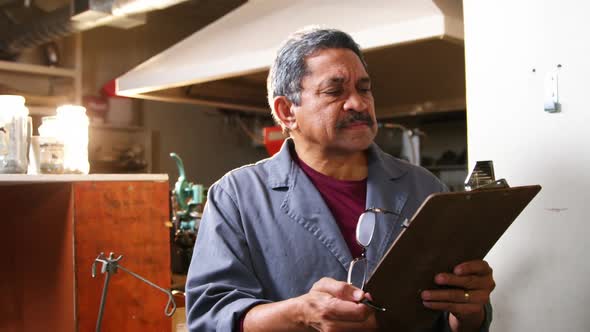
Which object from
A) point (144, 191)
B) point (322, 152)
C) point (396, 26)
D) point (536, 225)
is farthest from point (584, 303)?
point (144, 191)

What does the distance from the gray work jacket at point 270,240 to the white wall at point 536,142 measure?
0.20m

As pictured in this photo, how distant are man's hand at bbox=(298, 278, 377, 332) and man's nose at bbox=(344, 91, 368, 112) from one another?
1.31ft

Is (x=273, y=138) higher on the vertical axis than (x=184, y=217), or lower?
higher

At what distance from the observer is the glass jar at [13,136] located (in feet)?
4.60

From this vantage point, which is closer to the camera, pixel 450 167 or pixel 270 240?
pixel 270 240

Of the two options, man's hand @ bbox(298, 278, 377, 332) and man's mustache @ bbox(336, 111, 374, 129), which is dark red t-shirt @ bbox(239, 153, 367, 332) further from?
man's hand @ bbox(298, 278, 377, 332)

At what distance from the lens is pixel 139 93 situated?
2.81 metres

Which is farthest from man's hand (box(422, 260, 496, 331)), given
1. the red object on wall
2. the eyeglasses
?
the red object on wall

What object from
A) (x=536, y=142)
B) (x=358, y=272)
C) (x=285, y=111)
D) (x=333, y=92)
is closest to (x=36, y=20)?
(x=285, y=111)

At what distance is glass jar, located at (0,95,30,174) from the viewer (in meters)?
1.40

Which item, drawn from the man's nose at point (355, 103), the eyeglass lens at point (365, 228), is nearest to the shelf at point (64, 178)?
the man's nose at point (355, 103)

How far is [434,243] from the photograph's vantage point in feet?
2.75

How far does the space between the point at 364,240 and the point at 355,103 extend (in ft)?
→ 1.01

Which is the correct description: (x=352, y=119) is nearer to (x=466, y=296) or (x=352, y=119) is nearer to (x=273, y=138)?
(x=466, y=296)
